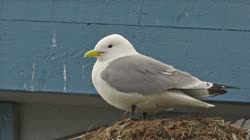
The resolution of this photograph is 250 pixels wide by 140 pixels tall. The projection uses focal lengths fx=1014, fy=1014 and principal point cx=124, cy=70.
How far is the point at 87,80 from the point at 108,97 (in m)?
0.79

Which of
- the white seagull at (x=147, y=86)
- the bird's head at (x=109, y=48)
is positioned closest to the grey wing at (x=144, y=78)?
the white seagull at (x=147, y=86)

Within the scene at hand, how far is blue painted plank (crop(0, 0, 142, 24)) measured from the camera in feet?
16.8

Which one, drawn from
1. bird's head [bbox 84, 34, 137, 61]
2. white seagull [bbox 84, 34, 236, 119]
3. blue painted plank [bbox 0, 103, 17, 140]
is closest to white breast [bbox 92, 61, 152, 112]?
white seagull [bbox 84, 34, 236, 119]

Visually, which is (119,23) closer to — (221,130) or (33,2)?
(33,2)

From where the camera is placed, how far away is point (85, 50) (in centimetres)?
514

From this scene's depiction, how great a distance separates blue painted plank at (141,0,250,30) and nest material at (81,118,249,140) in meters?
0.93

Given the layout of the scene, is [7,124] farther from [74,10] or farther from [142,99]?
[142,99]

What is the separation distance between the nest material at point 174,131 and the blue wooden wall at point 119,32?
0.77 meters

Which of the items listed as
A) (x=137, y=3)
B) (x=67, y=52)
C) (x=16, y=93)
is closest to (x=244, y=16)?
(x=137, y=3)

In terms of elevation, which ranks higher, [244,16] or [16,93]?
[244,16]

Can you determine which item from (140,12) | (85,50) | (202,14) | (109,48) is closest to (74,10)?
(85,50)

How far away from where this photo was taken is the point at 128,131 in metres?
4.16

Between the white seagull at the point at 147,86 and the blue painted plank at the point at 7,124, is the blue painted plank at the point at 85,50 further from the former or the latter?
the white seagull at the point at 147,86

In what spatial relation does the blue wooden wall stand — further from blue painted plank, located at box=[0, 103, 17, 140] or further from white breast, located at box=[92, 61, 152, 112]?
white breast, located at box=[92, 61, 152, 112]
